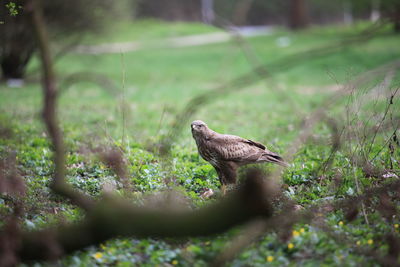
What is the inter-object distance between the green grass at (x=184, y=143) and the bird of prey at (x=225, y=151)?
0.41m

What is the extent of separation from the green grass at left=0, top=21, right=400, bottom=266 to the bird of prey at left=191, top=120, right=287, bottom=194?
412mm

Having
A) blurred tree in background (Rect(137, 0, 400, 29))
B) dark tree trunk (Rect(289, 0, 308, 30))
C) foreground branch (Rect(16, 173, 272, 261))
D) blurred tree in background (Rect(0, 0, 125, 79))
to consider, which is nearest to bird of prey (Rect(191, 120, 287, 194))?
foreground branch (Rect(16, 173, 272, 261))

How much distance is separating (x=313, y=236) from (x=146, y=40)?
36.2m

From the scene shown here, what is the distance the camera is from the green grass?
4.23m

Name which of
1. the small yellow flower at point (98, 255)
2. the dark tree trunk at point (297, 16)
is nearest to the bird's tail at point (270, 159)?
the small yellow flower at point (98, 255)

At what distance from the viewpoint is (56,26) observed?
A: 66.1 ft

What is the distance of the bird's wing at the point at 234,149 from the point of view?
17.9 feet

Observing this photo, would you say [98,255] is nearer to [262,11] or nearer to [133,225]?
[133,225]

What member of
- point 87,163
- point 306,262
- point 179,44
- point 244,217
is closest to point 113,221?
point 244,217

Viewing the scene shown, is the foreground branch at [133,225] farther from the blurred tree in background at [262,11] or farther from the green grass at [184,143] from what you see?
the blurred tree in background at [262,11]

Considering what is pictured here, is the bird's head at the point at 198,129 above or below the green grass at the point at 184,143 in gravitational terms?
above

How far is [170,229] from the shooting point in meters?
3.69

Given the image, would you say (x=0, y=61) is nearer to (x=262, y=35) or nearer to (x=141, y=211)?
(x=141, y=211)

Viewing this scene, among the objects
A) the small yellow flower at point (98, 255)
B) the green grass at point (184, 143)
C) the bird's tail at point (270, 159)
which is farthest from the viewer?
the bird's tail at point (270, 159)
